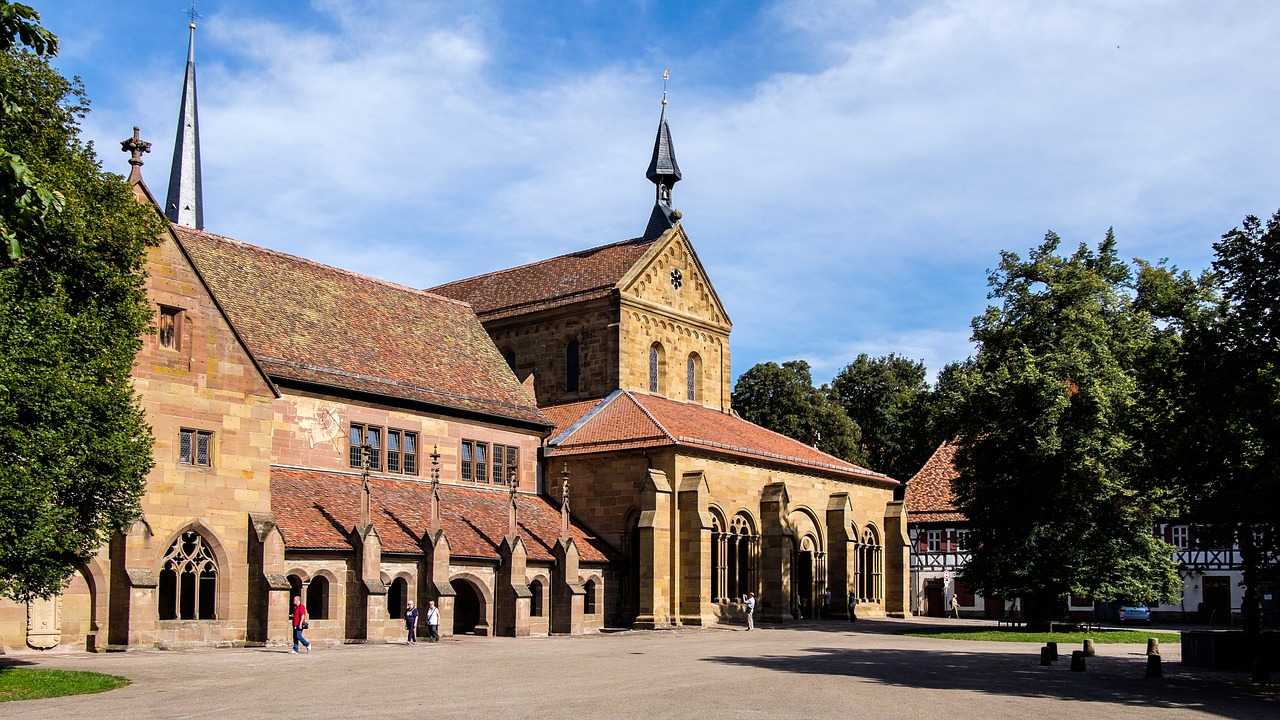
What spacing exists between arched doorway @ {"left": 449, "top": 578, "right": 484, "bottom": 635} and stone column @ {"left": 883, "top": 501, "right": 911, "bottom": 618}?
23.4 metres

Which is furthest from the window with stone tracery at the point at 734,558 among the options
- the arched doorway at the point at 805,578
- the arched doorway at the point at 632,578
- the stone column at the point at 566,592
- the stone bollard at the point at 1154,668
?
the stone bollard at the point at 1154,668

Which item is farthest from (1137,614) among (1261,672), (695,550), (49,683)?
(49,683)

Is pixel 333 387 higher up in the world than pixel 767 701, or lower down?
higher up

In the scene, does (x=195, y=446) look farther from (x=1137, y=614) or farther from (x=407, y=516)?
(x=1137, y=614)

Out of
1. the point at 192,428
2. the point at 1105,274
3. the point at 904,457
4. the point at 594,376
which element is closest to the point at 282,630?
the point at 192,428

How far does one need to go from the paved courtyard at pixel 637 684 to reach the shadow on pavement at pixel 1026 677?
56 millimetres

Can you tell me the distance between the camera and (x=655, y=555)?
46.2 metres

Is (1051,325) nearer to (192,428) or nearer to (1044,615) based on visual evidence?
(1044,615)

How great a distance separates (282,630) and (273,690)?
469 inches

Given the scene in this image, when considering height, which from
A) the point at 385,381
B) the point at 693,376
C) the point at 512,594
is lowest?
the point at 512,594

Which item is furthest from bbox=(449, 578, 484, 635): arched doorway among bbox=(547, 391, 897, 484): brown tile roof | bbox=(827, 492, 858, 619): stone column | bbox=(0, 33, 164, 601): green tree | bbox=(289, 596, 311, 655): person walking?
bbox=(827, 492, 858, 619): stone column

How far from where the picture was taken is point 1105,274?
57.4 m

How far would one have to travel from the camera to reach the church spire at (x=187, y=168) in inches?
2429

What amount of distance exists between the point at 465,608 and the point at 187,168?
30.9 m
